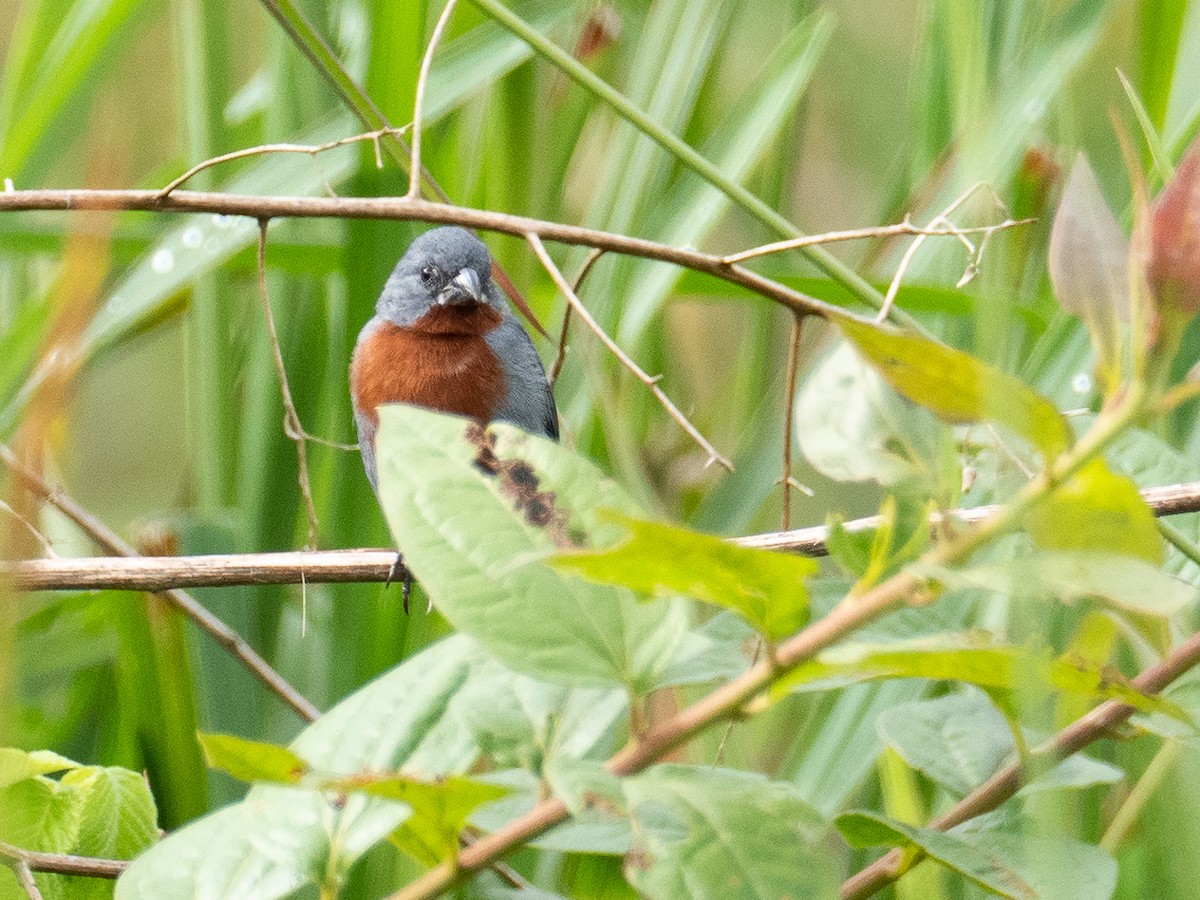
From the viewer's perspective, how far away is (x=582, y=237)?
1.15 meters

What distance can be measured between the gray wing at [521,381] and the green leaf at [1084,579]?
207 centimetres

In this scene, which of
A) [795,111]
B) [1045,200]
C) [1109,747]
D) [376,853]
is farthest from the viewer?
[795,111]

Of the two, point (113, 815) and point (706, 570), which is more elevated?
point (706, 570)

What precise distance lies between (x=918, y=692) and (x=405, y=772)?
109cm

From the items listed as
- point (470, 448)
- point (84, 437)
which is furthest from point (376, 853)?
point (84, 437)

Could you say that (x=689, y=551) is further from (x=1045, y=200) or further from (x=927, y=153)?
(x=1045, y=200)

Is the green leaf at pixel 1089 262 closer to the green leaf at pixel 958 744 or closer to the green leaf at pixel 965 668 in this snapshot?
the green leaf at pixel 965 668

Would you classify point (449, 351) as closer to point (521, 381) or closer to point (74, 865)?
point (521, 381)

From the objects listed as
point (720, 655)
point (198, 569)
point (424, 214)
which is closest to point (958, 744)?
point (720, 655)

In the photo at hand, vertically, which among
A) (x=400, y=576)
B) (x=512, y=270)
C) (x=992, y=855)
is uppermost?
(x=512, y=270)

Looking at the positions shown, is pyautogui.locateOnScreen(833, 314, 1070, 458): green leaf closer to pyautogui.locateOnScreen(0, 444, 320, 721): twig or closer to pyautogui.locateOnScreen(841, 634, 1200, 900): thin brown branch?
pyautogui.locateOnScreen(841, 634, 1200, 900): thin brown branch

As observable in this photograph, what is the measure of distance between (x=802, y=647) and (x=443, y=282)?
223 centimetres

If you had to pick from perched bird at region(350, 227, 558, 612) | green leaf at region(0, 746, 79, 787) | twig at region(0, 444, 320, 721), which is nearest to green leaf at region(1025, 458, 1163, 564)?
green leaf at region(0, 746, 79, 787)

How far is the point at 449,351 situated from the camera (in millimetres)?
2666
